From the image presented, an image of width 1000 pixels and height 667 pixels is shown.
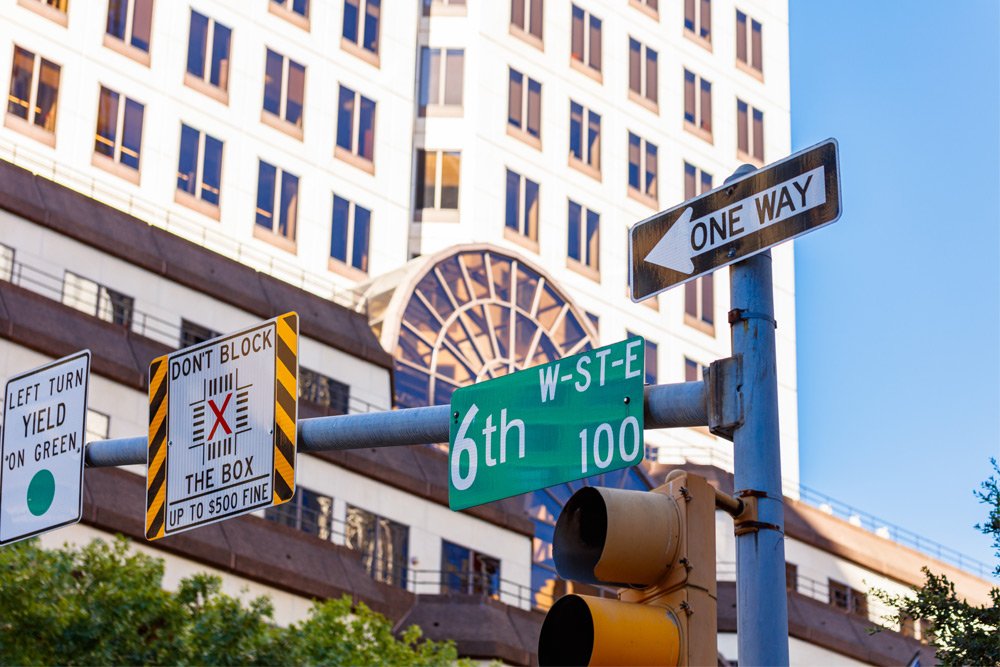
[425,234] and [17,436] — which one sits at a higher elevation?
[425,234]

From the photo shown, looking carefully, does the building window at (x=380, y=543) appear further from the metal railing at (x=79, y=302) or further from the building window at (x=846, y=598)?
the building window at (x=846, y=598)

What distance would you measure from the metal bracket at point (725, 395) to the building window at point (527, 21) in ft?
159

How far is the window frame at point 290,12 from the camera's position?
46.7 meters

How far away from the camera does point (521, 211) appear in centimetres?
5250

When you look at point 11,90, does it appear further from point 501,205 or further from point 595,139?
Answer: point 595,139

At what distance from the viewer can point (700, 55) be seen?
199 ft

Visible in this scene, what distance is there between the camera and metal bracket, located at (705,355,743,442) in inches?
259

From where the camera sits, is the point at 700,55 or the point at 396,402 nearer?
the point at 396,402

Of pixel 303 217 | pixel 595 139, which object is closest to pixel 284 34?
pixel 303 217

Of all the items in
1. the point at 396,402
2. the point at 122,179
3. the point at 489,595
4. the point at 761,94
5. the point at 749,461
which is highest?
the point at 761,94

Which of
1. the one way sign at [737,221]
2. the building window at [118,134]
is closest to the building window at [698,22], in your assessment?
the building window at [118,134]

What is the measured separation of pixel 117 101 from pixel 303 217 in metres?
6.45

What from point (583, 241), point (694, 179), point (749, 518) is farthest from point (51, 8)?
point (749, 518)

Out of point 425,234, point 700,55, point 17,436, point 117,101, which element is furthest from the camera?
point 700,55
